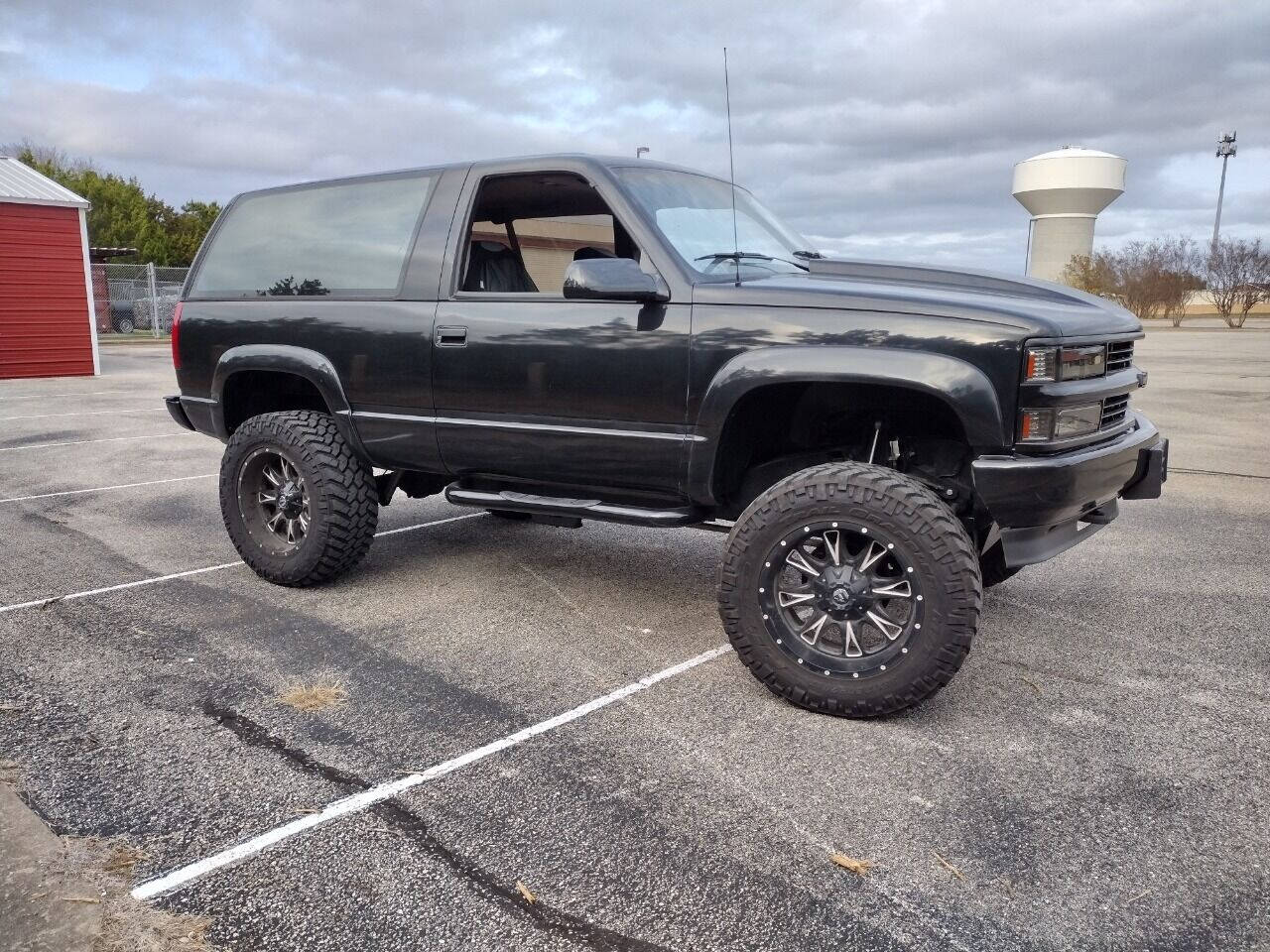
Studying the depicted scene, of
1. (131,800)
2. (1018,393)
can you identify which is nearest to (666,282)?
(1018,393)

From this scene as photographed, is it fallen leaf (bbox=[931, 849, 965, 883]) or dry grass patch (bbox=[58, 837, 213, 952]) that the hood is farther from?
dry grass patch (bbox=[58, 837, 213, 952])

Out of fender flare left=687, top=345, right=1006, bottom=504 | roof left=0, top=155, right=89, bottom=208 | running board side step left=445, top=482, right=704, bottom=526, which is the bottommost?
running board side step left=445, top=482, right=704, bottom=526

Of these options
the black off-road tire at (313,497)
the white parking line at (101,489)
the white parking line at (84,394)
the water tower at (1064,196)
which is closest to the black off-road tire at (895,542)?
the black off-road tire at (313,497)

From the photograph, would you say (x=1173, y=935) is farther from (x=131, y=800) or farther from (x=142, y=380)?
(x=142, y=380)

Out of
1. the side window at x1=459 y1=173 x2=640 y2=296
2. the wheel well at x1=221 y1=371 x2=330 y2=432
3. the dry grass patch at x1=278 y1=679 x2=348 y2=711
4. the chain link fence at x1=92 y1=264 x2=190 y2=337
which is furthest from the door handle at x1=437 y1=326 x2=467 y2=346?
the chain link fence at x1=92 y1=264 x2=190 y2=337

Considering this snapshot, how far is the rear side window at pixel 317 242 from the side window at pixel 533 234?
330 millimetres

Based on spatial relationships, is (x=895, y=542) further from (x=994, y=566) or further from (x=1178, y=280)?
(x=1178, y=280)

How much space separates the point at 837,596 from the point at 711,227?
71.0 inches

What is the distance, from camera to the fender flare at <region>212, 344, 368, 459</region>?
4.62 metres

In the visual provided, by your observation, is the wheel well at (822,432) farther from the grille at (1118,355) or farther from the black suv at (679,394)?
the grille at (1118,355)

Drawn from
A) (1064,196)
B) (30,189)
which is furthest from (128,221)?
(1064,196)

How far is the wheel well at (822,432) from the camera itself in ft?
12.2

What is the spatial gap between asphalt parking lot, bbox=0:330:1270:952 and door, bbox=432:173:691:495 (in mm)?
817

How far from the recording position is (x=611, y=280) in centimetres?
364
